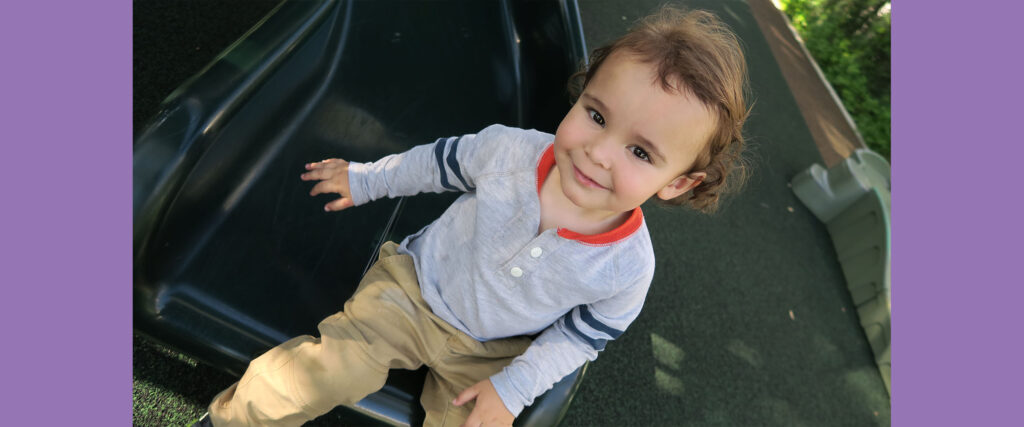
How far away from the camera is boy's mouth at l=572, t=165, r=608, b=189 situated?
33.3 inches

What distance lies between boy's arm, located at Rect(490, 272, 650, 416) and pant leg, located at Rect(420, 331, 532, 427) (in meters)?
0.09

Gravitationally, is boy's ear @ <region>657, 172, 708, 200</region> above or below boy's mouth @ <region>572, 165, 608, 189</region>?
above

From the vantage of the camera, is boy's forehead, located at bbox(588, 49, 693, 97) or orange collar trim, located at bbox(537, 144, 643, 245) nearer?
boy's forehead, located at bbox(588, 49, 693, 97)

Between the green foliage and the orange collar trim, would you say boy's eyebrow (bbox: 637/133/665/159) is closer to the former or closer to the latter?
the orange collar trim

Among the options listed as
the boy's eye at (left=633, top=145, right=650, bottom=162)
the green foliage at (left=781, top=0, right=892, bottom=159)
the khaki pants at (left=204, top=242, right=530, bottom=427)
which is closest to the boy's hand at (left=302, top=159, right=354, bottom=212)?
the khaki pants at (left=204, top=242, right=530, bottom=427)

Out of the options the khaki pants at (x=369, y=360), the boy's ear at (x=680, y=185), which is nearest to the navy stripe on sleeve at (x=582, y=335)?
the khaki pants at (x=369, y=360)

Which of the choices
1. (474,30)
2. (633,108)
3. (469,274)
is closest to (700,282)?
(474,30)

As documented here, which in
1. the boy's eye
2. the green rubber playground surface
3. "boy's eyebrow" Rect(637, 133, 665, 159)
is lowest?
the green rubber playground surface

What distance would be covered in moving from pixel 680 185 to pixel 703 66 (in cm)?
18

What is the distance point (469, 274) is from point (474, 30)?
2.55 feet

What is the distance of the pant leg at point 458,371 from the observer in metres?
1.06

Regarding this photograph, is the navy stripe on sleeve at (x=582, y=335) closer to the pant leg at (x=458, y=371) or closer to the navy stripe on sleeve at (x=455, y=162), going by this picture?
the pant leg at (x=458, y=371)

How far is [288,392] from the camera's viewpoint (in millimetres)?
975

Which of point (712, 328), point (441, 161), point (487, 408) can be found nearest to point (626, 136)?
point (441, 161)
